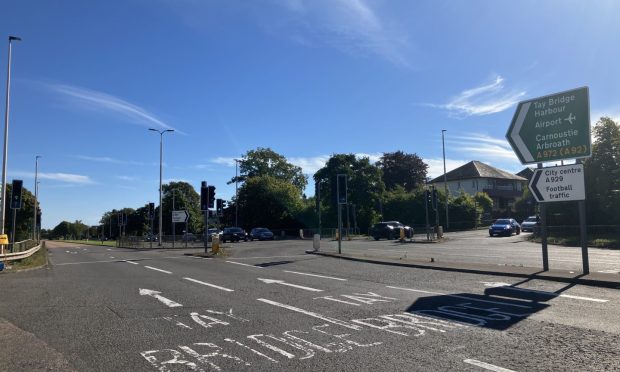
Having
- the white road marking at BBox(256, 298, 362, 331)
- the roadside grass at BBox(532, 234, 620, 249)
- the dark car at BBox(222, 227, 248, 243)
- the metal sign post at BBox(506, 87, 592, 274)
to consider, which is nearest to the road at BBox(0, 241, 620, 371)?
the white road marking at BBox(256, 298, 362, 331)

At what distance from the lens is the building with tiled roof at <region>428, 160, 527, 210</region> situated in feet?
282

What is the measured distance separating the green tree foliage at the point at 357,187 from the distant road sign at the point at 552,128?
49407 millimetres

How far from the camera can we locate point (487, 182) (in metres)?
86.0

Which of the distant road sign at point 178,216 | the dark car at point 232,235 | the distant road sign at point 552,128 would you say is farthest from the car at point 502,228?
the distant road sign at point 552,128

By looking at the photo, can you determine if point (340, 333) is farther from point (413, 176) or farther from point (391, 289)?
point (413, 176)

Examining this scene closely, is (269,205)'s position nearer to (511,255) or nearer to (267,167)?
(267,167)

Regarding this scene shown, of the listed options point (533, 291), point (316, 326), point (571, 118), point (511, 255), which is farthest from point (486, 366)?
point (511, 255)

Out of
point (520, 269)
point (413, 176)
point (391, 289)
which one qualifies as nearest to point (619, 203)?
point (520, 269)

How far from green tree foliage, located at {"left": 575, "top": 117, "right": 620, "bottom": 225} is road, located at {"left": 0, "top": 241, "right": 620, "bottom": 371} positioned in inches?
1098

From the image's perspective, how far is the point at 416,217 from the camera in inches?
2591

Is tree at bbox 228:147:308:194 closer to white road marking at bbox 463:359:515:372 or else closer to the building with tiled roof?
the building with tiled roof

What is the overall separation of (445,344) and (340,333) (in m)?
1.55

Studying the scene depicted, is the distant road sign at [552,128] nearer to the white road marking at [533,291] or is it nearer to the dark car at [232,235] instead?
the white road marking at [533,291]

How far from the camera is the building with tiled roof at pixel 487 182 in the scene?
85812mm
